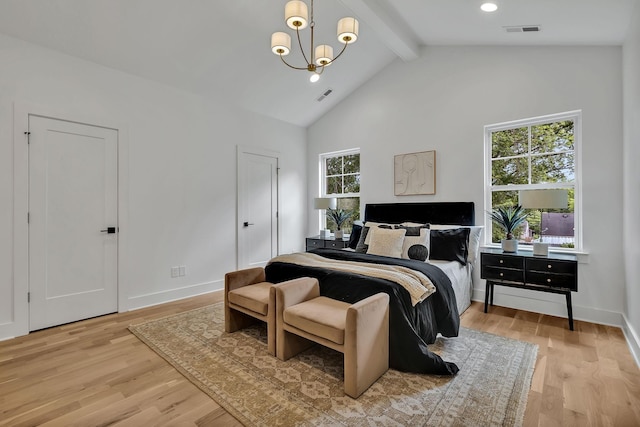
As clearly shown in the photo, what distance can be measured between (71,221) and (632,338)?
531 cm

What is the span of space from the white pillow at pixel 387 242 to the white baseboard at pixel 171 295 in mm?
2370

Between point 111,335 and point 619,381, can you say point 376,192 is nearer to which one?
point 619,381

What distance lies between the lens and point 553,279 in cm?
309

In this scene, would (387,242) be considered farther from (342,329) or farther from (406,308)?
(342,329)

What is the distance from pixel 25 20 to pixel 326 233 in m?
4.43

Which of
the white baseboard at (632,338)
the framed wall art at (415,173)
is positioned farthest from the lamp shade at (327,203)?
the white baseboard at (632,338)

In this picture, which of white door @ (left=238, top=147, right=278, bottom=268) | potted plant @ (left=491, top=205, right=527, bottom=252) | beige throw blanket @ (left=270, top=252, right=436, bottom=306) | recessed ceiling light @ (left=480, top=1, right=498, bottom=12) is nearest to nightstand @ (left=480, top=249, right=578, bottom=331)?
potted plant @ (left=491, top=205, right=527, bottom=252)

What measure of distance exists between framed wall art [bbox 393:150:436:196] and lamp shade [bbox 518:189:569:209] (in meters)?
1.21

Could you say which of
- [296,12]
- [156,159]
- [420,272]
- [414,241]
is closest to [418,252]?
[414,241]

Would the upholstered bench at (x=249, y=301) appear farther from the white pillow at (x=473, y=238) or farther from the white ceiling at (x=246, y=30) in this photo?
the white ceiling at (x=246, y=30)

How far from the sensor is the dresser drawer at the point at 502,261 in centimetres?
328

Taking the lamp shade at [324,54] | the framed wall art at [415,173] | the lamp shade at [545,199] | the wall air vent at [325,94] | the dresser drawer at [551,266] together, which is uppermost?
the wall air vent at [325,94]

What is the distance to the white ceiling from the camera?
2779mm

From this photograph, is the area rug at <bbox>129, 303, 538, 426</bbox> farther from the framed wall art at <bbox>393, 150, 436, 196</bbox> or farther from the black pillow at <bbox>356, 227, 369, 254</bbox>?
the framed wall art at <bbox>393, 150, 436, 196</bbox>
